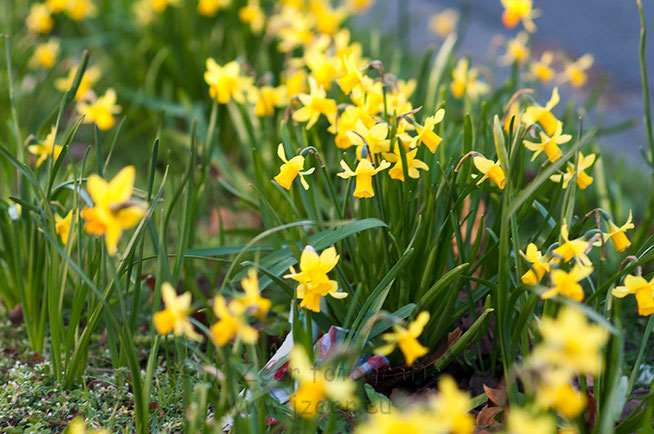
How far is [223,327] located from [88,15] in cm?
300

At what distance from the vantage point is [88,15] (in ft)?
10.8

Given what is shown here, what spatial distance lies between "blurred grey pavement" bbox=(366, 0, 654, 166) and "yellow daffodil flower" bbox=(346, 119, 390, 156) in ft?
9.39

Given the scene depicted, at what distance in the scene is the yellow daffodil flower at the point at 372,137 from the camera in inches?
50.6

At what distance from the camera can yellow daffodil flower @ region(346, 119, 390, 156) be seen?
129cm

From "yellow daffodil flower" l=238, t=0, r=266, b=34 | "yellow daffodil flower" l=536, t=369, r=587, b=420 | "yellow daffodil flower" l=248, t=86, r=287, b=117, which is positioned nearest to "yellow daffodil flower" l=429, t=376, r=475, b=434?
"yellow daffodil flower" l=536, t=369, r=587, b=420

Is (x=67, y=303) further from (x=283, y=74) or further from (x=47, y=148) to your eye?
(x=283, y=74)

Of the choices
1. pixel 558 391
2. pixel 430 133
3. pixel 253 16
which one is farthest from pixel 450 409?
pixel 253 16

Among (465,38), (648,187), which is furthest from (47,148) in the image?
(465,38)

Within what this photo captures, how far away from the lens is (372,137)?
1.30 meters

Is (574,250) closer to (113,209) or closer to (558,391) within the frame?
(558,391)

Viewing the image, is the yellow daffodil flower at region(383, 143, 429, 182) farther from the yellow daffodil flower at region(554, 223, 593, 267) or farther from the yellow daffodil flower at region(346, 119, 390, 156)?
the yellow daffodil flower at region(554, 223, 593, 267)

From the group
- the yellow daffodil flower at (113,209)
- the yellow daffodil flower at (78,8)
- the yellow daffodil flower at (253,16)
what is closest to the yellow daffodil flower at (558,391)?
the yellow daffodil flower at (113,209)

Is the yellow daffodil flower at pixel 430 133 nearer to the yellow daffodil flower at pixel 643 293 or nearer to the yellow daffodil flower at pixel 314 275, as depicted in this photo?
the yellow daffodil flower at pixel 314 275

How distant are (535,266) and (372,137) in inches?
17.3
